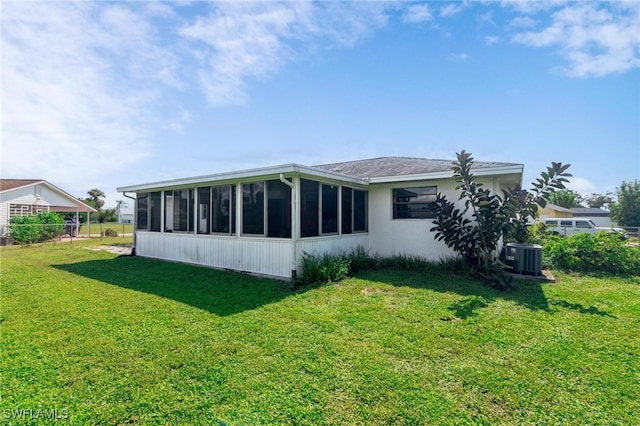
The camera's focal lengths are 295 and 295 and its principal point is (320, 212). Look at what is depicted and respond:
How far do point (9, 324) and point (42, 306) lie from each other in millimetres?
786

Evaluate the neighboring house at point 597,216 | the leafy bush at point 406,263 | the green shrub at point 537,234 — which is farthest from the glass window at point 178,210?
the neighboring house at point 597,216

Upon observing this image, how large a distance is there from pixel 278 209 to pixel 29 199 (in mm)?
20357

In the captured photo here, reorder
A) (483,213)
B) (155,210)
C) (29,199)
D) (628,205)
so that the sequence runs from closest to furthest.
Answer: (483,213)
(155,210)
(29,199)
(628,205)

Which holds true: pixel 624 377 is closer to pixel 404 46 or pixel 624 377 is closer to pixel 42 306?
pixel 42 306

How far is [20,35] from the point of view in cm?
552

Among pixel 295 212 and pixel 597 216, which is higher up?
pixel 597 216

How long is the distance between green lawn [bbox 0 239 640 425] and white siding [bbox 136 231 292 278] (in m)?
1.07

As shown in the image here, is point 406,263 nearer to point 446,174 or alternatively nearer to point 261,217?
point 446,174

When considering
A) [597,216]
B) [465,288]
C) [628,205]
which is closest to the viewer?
[465,288]

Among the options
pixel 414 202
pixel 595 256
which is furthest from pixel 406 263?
pixel 595 256

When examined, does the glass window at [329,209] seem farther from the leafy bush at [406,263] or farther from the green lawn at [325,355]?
the green lawn at [325,355]

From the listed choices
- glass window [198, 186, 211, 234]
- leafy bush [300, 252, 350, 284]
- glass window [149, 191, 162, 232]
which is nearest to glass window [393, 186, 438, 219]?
leafy bush [300, 252, 350, 284]

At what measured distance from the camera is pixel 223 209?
26.4 ft

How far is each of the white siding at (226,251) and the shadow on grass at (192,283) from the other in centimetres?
25
